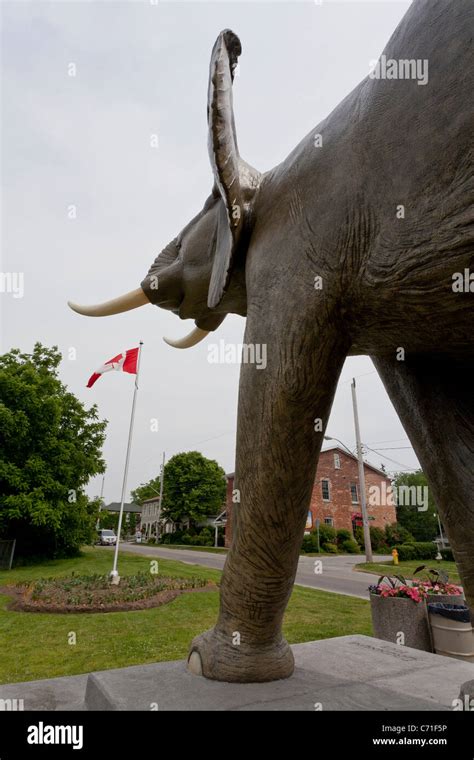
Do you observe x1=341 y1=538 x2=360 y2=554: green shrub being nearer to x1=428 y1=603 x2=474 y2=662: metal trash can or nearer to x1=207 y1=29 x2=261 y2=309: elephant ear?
x1=428 y1=603 x2=474 y2=662: metal trash can

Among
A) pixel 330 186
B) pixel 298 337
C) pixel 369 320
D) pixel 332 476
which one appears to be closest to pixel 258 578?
pixel 298 337

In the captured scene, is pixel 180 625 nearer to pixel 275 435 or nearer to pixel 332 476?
pixel 275 435

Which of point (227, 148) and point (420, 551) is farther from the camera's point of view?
point (420, 551)

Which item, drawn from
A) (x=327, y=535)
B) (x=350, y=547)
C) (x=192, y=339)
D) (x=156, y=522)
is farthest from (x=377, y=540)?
(x=156, y=522)

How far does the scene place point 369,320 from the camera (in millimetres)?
1743

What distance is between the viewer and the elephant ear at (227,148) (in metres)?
2.04

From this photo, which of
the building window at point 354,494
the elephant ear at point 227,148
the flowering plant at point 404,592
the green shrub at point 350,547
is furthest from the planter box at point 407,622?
the building window at point 354,494

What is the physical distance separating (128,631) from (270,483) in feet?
19.8

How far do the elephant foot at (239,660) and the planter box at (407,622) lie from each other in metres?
3.19

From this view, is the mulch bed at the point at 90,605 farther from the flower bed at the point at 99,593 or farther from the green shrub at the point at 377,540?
the green shrub at the point at 377,540

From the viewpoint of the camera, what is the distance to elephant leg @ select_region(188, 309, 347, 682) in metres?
1.91

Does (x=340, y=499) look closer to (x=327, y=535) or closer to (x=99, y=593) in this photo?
(x=327, y=535)

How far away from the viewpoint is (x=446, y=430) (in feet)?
6.38

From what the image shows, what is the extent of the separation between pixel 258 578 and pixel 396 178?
5.25 ft
